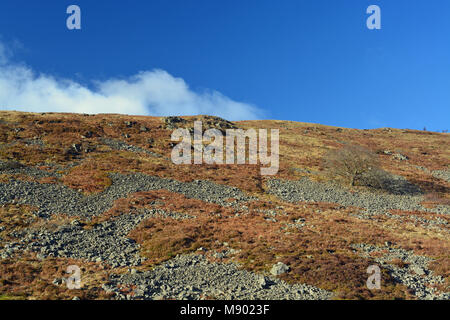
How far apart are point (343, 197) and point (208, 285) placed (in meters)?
30.5

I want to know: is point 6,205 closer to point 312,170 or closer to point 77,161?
point 77,161

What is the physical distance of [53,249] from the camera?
20625mm

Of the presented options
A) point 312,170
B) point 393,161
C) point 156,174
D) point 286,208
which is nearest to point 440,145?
point 393,161

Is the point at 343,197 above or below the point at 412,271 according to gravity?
above

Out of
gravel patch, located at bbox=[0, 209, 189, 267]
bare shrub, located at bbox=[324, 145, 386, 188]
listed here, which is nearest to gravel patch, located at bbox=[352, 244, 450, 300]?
gravel patch, located at bbox=[0, 209, 189, 267]

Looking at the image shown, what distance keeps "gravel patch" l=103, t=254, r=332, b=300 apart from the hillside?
8 centimetres

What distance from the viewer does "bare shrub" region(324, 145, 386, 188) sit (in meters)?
49.9

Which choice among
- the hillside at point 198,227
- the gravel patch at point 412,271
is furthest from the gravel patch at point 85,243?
the gravel patch at point 412,271

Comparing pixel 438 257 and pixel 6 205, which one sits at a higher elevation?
pixel 6 205

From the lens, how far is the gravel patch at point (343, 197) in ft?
125
